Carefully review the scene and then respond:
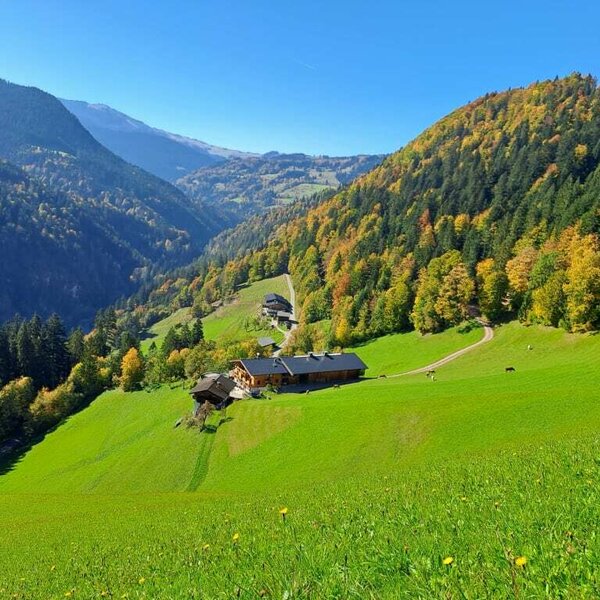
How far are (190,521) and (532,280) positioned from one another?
8475 cm

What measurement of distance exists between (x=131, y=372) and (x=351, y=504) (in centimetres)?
9937

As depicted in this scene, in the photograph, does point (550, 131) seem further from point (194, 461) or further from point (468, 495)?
point (468, 495)

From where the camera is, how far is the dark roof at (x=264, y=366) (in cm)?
8625

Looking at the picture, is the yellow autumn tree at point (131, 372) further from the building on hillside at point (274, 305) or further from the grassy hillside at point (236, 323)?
the building on hillside at point (274, 305)

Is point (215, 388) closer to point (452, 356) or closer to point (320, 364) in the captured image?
point (320, 364)

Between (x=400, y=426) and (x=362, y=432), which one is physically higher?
(x=400, y=426)

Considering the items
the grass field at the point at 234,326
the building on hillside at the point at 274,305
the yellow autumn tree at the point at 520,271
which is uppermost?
the yellow autumn tree at the point at 520,271

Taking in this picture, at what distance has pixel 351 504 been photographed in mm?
17109

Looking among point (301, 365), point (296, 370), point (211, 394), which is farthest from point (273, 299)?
point (211, 394)

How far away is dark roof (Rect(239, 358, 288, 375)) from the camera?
8625 cm

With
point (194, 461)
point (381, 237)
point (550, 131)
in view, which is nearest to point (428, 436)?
point (194, 461)

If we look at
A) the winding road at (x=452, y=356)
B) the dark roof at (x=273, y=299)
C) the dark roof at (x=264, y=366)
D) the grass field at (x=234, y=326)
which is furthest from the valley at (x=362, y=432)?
the grass field at (x=234, y=326)

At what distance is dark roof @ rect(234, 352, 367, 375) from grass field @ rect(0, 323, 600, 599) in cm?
2175

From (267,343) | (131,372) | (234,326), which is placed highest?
(267,343)
